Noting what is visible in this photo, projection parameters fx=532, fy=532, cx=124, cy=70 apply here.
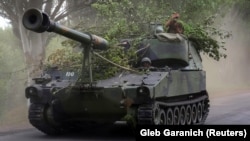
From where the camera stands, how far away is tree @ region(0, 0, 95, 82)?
17.0 meters

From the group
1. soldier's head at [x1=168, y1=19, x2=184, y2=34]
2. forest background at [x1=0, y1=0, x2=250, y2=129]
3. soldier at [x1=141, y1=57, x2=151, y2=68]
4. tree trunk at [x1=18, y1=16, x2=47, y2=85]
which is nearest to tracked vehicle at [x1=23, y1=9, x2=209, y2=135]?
soldier at [x1=141, y1=57, x2=151, y2=68]

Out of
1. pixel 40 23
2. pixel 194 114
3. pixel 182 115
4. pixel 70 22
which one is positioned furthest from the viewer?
pixel 70 22

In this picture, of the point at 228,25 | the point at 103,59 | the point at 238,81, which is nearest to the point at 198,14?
the point at 103,59

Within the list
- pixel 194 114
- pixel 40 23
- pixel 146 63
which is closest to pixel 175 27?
pixel 146 63

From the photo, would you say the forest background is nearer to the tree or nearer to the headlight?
the tree

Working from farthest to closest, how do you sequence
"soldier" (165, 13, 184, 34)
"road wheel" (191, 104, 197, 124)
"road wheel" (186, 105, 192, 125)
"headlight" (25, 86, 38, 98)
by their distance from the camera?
1. "road wheel" (191, 104, 197, 124)
2. "soldier" (165, 13, 184, 34)
3. "road wheel" (186, 105, 192, 125)
4. "headlight" (25, 86, 38, 98)

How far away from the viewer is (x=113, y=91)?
398 inches

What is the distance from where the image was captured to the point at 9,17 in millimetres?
18094

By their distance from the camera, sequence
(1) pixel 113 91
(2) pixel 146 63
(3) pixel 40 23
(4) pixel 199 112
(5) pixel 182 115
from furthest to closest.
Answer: (4) pixel 199 112 → (5) pixel 182 115 → (2) pixel 146 63 → (1) pixel 113 91 → (3) pixel 40 23

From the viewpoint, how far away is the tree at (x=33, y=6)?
17.0m

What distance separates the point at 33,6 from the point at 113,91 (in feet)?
25.6

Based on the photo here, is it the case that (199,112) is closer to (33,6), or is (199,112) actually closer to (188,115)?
(188,115)

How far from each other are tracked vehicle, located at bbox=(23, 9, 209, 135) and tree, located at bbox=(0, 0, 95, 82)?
536cm

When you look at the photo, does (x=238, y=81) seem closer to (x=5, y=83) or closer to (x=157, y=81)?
(x=5, y=83)
